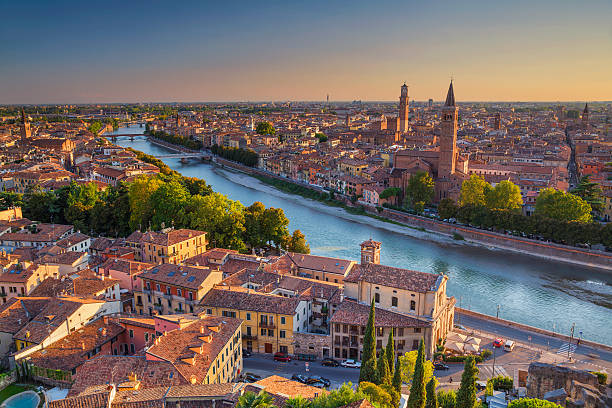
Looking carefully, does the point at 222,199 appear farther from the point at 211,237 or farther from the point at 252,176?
the point at 252,176

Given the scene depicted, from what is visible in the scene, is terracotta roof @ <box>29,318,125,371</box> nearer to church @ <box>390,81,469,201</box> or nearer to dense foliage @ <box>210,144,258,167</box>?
church @ <box>390,81,469,201</box>

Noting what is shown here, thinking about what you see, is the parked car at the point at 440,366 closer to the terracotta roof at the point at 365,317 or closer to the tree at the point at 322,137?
the terracotta roof at the point at 365,317

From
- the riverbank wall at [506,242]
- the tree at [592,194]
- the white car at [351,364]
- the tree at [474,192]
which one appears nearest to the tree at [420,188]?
the riverbank wall at [506,242]

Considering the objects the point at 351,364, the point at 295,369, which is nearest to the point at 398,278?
the point at 351,364

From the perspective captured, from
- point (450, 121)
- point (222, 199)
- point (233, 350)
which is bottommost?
point (233, 350)

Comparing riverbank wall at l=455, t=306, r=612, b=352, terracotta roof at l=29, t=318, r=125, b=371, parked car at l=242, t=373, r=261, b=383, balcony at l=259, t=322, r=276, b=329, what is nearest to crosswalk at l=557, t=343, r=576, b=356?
riverbank wall at l=455, t=306, r=612, b=352

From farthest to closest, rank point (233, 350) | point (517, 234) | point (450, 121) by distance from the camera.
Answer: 1. point (450, 121)
2. point (517, 234)
3. point (233, 350)

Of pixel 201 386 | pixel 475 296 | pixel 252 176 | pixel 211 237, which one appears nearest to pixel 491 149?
pixel 252 176
